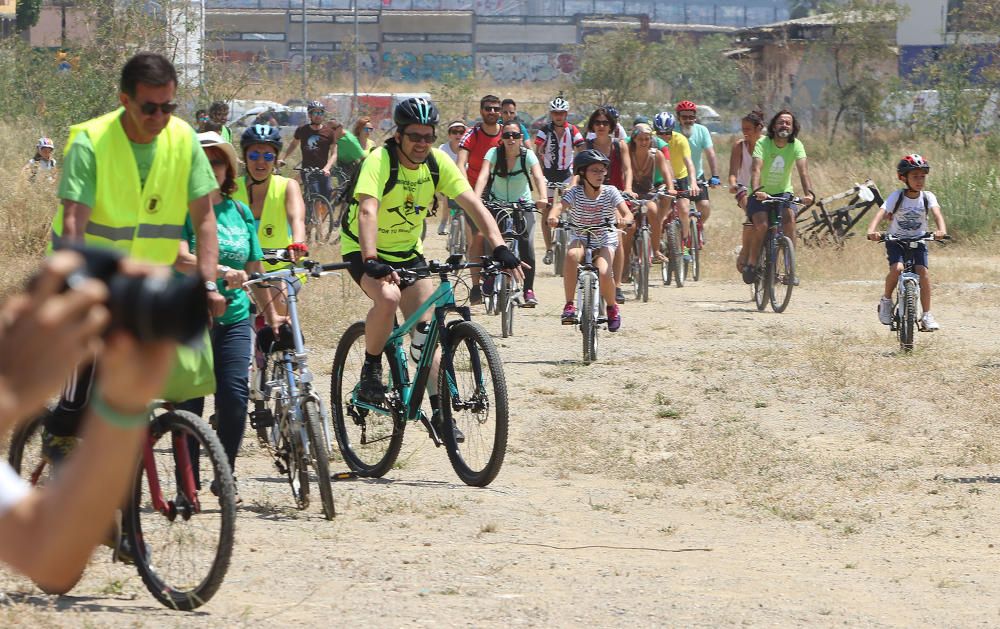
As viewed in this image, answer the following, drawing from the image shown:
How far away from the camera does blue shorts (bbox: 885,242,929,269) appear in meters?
12.8

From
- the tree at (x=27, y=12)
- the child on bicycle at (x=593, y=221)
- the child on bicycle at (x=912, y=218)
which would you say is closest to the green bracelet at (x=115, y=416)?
the child on bicycle at (x=593, y=221)

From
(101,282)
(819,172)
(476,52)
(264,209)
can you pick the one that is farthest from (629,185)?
(476,52)

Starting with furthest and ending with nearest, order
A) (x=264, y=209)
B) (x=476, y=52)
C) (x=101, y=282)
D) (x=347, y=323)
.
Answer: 1. (x=476, y=52)
2. (x=347, y=323)
3. (x=264, y=209)
4. (x=101, y=282)

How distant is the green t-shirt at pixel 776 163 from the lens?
16.1 m

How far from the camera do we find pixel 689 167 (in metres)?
17.9

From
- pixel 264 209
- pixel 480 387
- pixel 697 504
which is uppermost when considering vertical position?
pixel 264 209

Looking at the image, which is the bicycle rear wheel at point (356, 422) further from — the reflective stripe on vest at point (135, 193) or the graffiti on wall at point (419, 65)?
the graffiti on wall at point (419, 65)

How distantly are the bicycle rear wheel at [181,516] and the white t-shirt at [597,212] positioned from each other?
738cm

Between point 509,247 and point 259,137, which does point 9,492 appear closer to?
point 259,137

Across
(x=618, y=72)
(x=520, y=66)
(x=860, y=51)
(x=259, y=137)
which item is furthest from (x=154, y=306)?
(x=520, y=66)

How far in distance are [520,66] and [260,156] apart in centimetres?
9042

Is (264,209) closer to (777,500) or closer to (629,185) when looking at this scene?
(777,500)

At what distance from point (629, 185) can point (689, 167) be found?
2.31 metres

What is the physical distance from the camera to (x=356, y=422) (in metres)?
8.50
